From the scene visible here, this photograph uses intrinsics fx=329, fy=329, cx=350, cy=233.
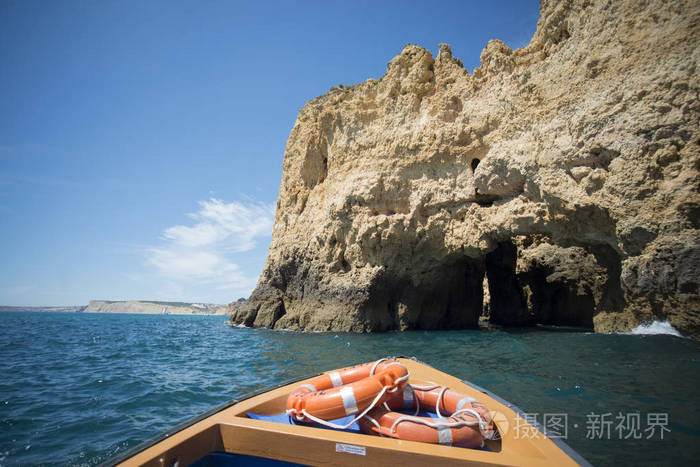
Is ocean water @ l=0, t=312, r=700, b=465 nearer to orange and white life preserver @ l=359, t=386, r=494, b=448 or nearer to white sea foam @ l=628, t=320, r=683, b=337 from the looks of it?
white sea foam @ l=628, t=320, r=683, b=337

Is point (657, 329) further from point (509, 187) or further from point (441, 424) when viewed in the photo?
point (441, 424)

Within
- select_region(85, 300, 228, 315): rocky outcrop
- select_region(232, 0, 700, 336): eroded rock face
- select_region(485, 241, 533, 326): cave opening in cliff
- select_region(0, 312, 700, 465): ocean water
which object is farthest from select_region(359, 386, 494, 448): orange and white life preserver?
select_region(85, 300, 228, 315): rocky outcrop

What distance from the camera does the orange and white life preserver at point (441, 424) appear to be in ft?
9.12

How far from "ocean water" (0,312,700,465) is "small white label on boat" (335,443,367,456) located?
7.79ft

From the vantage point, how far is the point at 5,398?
18.6 feet

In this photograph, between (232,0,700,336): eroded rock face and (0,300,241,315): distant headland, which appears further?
(0,300,241,315): distant headland

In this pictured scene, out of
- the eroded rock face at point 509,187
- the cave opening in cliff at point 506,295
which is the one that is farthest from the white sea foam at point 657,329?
the cave opening in cliff at point 506,295

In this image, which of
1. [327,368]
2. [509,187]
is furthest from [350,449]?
[509,187]

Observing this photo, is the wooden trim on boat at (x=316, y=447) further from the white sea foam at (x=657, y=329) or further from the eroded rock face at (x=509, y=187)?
the white sea foam at (x=657, y=329)

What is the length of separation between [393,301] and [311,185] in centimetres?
897

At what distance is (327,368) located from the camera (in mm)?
7242

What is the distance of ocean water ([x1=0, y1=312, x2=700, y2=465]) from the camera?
373 cm

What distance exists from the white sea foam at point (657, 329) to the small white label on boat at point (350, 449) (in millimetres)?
10428

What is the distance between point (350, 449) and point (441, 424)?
821mm
